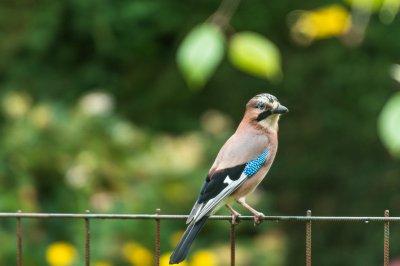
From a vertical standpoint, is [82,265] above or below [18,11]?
below

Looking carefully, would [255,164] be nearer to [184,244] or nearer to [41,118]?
[184,244]

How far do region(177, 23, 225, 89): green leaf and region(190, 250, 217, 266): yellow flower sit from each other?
3.22 meters

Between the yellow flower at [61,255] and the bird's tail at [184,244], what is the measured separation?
6.87ft

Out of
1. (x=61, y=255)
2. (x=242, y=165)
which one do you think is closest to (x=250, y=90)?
(x=61, y=255)

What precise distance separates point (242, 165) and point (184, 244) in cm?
70

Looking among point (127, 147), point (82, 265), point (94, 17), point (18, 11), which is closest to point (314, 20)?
point (82, 265)

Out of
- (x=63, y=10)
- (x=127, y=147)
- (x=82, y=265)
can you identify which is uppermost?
(x=63, y=10)

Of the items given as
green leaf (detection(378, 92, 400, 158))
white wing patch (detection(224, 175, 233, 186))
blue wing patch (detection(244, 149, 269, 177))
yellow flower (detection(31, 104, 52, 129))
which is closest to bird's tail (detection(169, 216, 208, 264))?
white wing patch (detection(224, 175, 233, 186))

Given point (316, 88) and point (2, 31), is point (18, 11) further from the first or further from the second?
point (316, 88)

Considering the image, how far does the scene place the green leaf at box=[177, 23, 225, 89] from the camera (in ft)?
6.35

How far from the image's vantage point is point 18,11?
798cm

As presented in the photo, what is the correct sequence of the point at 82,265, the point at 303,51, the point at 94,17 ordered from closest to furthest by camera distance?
the point at 82,265 < the point at 94,17 < the point at 303,51

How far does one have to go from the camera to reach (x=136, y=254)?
5176 millimetres

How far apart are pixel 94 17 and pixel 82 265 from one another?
3.11 m
